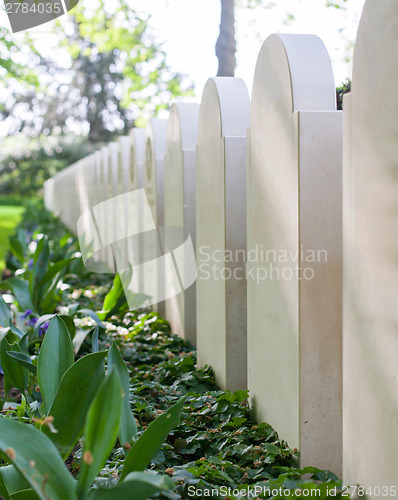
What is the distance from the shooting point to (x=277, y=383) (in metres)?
2.18

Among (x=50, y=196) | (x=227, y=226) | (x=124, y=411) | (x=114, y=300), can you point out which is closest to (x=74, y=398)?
(x=124, y=411)

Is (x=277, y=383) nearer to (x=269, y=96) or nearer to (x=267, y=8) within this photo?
(x=269, y=96)

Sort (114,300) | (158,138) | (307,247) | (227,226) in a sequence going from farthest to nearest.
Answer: (158,138), (114,300), (227,226), (307,247)

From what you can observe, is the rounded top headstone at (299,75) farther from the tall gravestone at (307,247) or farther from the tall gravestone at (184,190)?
the tall gravestone at (184,190)

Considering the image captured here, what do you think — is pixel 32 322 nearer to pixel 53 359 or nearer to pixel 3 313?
pixel 3 313

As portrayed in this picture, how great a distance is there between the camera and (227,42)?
5656 millimetres

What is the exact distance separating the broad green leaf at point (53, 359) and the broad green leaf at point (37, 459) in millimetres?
577

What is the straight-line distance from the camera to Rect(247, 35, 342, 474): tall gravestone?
1931 mm

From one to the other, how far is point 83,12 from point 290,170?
28.7 ft

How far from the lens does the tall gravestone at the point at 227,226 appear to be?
8.96 feet

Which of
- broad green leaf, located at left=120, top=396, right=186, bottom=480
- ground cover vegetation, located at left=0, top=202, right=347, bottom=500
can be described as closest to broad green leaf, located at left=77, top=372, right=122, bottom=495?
ground cover vegetation, located at left=0, top=202, right=347, bottom=500

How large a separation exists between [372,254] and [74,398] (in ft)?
3.16

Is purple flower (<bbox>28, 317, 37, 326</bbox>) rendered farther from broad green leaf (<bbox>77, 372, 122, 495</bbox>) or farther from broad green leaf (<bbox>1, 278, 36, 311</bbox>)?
broad green leaf (<bbox>77, 372, 122, 495</bbox>)

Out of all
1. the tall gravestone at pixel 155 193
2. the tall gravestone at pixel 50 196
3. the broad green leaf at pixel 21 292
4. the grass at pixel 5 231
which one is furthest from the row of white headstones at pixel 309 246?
the tall gravestone at pixel 50 196
